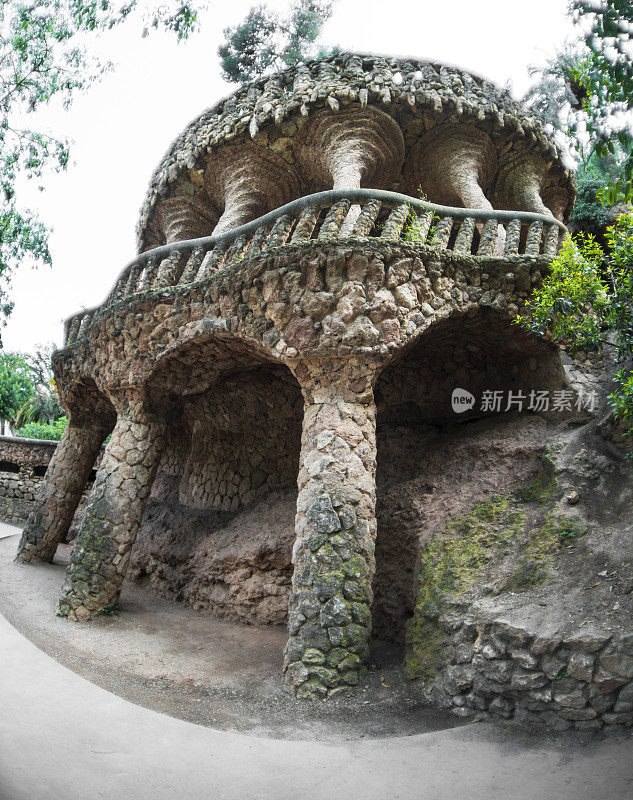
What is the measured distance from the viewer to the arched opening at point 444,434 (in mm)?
5430

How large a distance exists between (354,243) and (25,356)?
24.0 meters

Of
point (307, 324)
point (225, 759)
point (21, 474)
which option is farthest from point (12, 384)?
point (225, 759)

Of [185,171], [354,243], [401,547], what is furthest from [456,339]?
[185,171]

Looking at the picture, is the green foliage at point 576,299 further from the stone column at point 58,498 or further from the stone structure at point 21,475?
the stone structure at point 21,475

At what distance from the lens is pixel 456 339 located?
6363mm

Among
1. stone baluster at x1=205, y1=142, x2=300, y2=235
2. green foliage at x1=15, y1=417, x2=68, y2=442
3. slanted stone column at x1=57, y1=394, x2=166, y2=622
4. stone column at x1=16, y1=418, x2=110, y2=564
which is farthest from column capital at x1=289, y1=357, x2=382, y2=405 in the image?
green foliage at x1=15, y1=417, x2=68, y2=442

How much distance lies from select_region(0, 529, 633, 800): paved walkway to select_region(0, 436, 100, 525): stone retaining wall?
11.0 m

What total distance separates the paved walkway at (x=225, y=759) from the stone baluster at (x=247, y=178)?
23.4 feet

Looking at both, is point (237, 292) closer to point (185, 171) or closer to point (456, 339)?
point (456, 339)

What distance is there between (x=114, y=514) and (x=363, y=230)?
4.41 m

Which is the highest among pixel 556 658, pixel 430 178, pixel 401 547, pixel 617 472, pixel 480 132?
pixel 480 132

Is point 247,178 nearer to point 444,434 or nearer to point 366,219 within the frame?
point 366,219

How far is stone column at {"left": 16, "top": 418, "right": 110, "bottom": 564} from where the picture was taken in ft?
26.9

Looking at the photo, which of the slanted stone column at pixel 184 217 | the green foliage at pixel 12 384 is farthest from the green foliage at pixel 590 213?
the green foliage at pixel 12 384
